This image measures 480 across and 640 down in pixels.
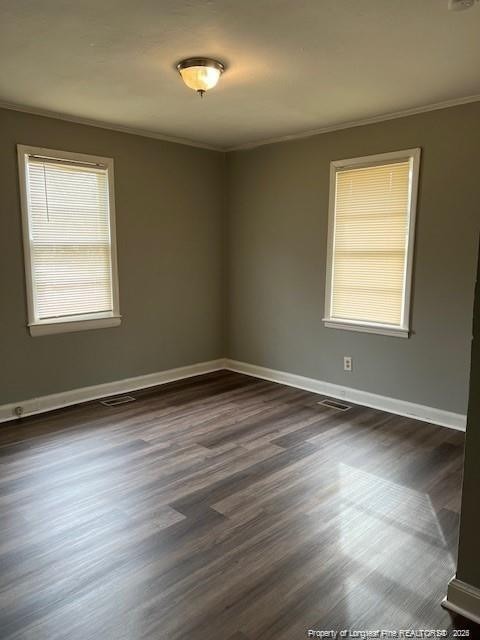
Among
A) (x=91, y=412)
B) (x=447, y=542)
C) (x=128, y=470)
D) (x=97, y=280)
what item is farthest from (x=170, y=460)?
(x=97, y=280)

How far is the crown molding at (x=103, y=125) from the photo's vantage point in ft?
11.9

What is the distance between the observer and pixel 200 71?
106 inches

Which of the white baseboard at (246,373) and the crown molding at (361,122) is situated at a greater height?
the crown molding at (361,122)

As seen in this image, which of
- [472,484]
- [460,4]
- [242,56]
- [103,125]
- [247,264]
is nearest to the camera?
[472,484]

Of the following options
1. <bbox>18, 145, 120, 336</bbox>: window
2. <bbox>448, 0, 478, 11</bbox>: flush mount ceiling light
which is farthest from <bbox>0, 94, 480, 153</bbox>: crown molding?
<bbox>448, 0, 478, 11</bbox>: flush mount ceiling light

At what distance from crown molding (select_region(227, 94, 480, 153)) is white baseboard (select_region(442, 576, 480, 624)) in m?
3.19

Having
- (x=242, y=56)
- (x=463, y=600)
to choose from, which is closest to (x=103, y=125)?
(x=242, y=56)

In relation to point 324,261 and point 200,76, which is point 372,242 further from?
point 200,76

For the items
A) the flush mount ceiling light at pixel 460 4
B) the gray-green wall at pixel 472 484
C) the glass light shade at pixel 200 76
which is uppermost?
the flush mount ceiling light at pixel 460 4

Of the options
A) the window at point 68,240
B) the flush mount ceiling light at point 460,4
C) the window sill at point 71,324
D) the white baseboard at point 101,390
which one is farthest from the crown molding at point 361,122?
the white baseboard at point 101,390

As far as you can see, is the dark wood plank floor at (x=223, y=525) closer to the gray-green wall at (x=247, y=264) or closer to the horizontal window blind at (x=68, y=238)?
the gray-green wall at (x=247, y=264)

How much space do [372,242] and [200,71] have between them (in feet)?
7.02

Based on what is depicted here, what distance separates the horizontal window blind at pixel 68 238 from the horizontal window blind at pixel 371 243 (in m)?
2.22

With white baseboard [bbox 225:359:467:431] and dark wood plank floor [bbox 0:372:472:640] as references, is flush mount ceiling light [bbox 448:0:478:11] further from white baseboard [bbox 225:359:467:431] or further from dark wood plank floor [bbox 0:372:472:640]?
white baseboard [bbox 225:359:467:431]
